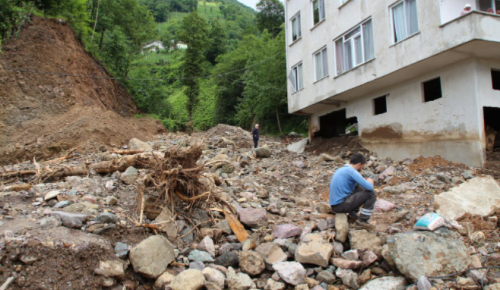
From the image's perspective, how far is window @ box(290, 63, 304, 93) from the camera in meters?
14.7

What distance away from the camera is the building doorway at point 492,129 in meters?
8.30

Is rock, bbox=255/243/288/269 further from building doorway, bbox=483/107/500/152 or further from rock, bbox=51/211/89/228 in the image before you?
building doorway, bbox=483/107/500/152

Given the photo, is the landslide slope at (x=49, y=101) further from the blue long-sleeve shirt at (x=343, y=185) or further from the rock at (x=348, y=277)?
the rock at (x=348, y=277)

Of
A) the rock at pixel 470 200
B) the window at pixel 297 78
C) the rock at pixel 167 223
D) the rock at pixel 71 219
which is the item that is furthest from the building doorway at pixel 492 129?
the rock at pixel 71 219

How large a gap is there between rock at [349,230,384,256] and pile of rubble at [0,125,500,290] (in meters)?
0.01

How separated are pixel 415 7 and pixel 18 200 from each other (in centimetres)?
1059

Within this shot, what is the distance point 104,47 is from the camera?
22016 millimetres

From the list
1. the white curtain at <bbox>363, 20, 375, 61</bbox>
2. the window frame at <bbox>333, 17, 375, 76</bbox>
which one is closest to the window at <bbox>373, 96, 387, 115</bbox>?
the window frame at <bbox>333, 17, 375, 76</bbox>

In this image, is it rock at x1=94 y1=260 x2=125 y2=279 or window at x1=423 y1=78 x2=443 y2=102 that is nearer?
rock at x1=94 y1=260 x2=125 y2=279

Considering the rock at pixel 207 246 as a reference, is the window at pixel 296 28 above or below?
above

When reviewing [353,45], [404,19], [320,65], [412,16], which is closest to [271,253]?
[412,16]

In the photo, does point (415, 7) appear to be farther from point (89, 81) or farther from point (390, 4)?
point (89, 81)

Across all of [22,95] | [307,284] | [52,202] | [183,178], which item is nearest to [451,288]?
[307,284]

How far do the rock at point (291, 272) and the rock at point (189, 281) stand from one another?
3.28ft
